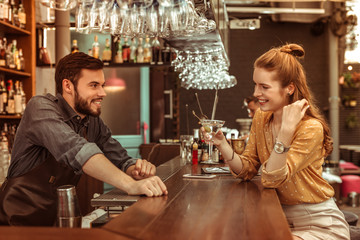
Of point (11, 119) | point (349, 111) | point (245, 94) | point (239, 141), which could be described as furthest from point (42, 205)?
point (349, 111)

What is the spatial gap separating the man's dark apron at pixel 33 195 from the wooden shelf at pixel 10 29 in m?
2.77

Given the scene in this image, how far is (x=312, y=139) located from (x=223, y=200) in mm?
516

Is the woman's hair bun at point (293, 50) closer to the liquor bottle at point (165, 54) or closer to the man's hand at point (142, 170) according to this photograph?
the man's hand at point (142, 170)

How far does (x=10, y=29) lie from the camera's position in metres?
4.71

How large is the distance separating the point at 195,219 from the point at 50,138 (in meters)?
0.85

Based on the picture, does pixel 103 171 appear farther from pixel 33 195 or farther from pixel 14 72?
pixel 14 72

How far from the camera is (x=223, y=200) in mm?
1783

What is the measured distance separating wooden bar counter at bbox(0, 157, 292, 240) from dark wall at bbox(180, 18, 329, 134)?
7568 millimetres

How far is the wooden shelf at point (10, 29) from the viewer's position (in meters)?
4.48

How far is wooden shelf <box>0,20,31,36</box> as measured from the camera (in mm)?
4477

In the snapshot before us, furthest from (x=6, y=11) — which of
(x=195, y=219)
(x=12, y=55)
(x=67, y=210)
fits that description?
(x=195, y=219)

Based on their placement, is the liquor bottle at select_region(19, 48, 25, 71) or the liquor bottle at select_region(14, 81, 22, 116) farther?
the liquor bottle at select_region(19, 48, 25, 71)

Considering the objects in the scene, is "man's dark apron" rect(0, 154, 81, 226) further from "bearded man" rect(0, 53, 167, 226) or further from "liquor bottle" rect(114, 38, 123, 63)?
"liquor bottle" rect(114, 38, 123, 63)

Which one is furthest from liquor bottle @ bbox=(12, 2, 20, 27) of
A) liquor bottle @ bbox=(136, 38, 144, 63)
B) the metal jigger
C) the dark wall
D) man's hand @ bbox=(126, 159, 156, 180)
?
the dark wall
